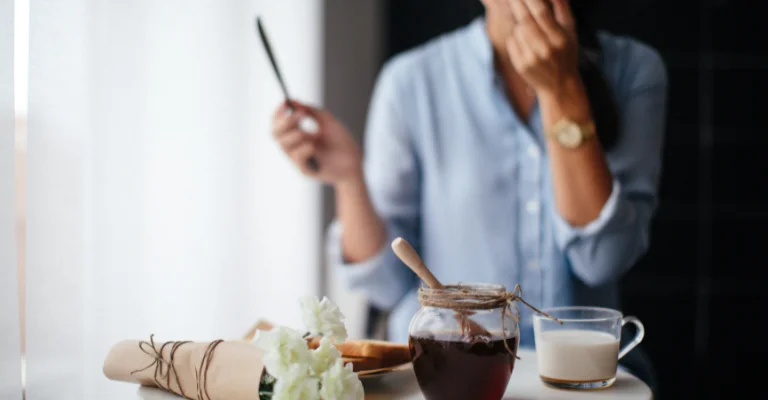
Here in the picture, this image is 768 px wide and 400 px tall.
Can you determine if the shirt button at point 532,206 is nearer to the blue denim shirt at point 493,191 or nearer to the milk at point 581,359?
the blue denim shirt at point 493,191

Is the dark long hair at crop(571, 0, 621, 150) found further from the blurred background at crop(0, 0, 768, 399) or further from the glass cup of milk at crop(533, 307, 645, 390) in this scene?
the glass cup of milk at crop(533, 307, 645, 390)

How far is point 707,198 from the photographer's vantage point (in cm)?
127

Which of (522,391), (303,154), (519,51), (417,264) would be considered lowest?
(522,391)

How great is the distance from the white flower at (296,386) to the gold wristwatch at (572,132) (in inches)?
22.8

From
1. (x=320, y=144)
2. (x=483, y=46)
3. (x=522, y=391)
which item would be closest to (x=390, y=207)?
(x=320, y=144)

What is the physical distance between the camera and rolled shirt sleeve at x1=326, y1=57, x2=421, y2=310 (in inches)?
41.5

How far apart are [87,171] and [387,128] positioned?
1.55ft

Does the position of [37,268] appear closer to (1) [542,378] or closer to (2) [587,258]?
(1) [542,378]

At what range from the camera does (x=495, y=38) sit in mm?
1004

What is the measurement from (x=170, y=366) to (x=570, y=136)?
599 mm

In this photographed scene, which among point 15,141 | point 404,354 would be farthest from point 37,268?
point 404,354

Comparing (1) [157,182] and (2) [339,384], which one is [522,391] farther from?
(1) [157,182]

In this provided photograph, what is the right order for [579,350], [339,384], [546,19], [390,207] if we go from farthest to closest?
[390,207] < [546,19] < [579,350] < [339,384]

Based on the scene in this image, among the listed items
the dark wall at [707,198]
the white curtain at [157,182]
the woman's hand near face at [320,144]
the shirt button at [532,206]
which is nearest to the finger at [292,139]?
the woman's hand near face at [320,144]
